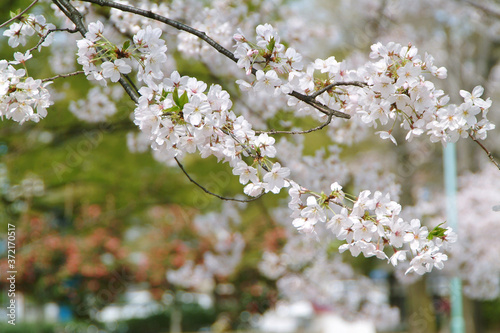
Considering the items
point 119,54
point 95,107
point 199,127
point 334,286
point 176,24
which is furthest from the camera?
point 334,286

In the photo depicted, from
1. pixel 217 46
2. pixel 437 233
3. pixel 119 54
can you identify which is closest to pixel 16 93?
pixel 119 54

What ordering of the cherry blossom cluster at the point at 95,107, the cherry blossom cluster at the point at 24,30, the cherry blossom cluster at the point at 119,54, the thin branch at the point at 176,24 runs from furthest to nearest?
1. the cherry blossom cluster at the point at 95,107
2. the cherry blossom cluster at the point at 24,30
3. the thin branch at the point at 176,24
4. the cherry blossom cluster at the point at 119,54

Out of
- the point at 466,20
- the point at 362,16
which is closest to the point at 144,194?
the point at 362,16

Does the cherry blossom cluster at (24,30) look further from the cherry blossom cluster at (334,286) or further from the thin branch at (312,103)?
the cherry blossom cluster at (334,286)

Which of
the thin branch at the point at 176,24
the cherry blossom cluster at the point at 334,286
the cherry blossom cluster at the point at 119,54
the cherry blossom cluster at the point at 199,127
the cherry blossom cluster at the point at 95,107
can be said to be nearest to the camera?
the cherry blossom cluster at the point at 199,127

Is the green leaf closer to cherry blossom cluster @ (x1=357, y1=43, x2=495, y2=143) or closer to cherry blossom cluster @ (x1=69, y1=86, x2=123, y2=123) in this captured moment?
cherry blossom cluster @ (x1=357, y1=43, x2=495, y2=143)

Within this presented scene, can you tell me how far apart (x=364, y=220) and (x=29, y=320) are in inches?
517

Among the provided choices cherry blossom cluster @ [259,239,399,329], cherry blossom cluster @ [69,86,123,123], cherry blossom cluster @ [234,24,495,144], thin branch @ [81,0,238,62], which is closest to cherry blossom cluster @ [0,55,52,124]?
thin branch @ [81,0,238,62]

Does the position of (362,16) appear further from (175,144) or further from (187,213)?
(175,144)

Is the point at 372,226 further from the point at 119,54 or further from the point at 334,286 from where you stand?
the point at 334,286

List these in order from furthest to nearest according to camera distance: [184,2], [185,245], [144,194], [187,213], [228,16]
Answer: [185,245], [187,213], [144,194], [228,16], [184,2]

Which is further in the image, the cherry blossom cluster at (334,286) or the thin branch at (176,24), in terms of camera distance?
the cherry blossom cluster at (334,286)

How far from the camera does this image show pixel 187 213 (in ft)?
34.3

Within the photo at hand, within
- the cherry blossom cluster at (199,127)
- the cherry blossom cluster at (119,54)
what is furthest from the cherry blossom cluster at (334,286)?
the cherry blossom cluster at (119,54)
